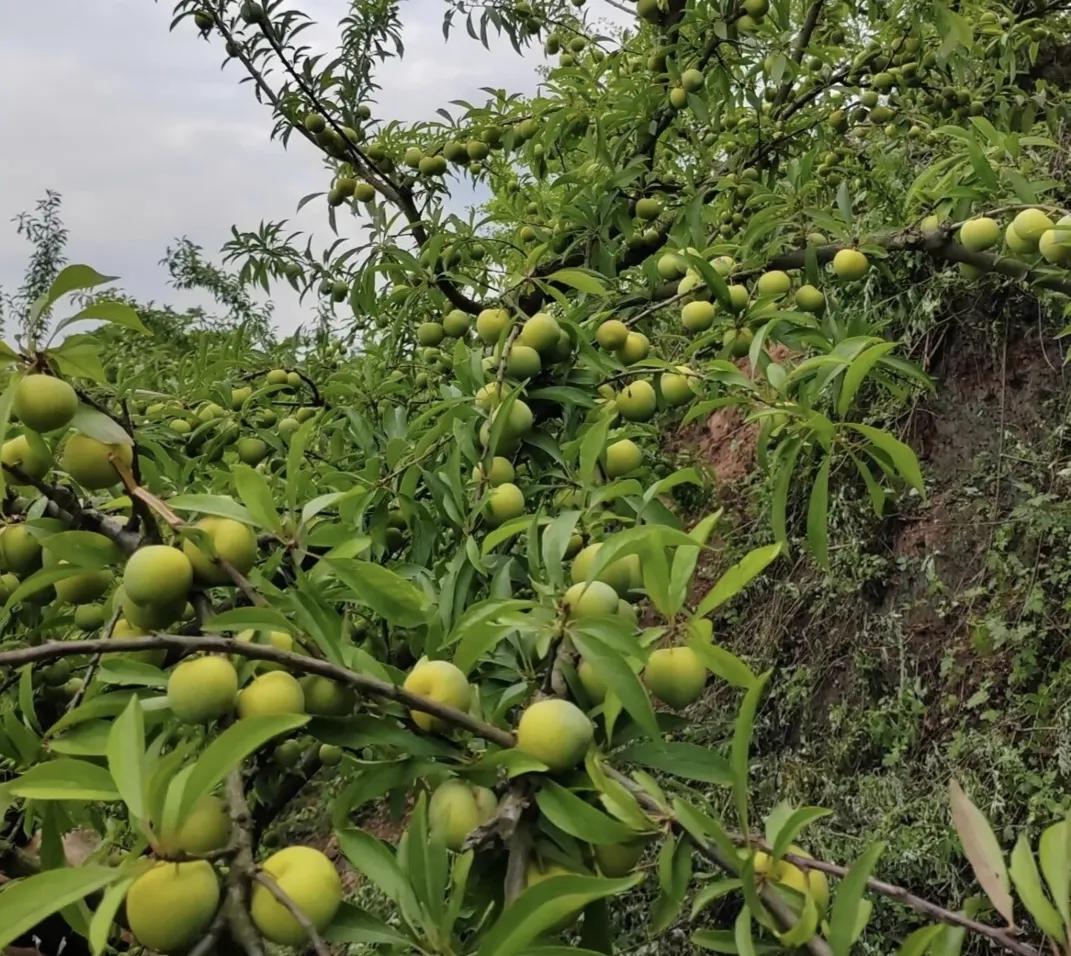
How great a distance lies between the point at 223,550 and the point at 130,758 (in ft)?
0.77

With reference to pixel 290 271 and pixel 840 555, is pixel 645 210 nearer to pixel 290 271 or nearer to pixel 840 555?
pixel 290 271

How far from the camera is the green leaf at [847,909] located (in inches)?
22.3

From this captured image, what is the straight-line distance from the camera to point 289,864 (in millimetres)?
587

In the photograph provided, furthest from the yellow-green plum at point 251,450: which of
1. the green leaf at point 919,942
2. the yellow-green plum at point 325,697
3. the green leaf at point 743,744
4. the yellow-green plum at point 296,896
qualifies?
the green leaf at point 919,942

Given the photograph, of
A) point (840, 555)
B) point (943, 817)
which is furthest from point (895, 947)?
point (840, 555)

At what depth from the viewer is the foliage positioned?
59 cm

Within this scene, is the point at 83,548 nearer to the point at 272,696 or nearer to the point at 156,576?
the point at 156,576

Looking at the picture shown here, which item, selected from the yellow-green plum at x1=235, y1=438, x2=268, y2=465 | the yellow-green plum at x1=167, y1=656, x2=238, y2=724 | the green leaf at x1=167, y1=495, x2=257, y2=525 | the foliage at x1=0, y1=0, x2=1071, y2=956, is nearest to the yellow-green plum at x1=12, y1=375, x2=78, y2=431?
the foliage at x1=0, y1=0, x2=1071, y2=956

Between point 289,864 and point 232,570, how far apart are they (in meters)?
0.24

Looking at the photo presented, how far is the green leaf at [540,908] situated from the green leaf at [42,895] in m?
0.23

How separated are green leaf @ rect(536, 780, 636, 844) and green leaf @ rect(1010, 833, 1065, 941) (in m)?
0.25

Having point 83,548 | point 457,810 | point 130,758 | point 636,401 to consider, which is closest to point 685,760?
point 457,810

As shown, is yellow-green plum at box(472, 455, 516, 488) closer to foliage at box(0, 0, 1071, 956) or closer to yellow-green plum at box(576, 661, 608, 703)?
foliage at box(0, 0, 1071, 956)

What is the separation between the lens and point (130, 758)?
0.54 metres
